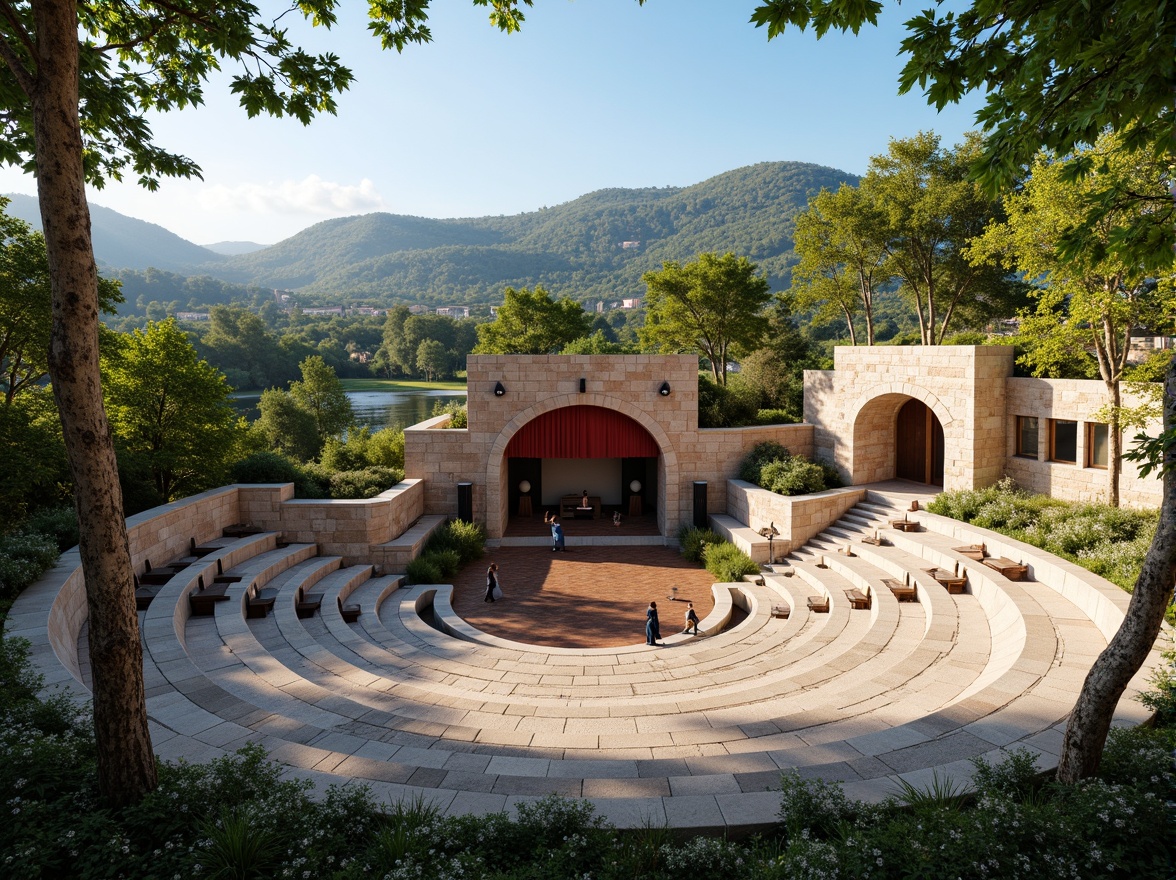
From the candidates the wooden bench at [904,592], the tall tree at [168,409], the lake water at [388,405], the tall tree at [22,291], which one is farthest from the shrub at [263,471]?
the lake water at [388,405]

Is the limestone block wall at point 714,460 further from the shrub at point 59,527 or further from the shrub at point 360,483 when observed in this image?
the shrub at point 59,527

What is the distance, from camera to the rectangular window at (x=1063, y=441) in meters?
15.2

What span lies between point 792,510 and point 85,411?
1464 cm

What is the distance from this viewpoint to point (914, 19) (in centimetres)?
475

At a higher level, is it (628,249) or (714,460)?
(628,249)

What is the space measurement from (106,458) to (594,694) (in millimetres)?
6456

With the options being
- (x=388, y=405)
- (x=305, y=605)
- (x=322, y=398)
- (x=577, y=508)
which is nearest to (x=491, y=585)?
(x=305, y=605)

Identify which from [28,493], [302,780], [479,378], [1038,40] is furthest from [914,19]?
[28,493]

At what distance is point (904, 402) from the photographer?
19.2 metres

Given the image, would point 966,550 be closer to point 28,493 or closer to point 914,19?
point 914,19

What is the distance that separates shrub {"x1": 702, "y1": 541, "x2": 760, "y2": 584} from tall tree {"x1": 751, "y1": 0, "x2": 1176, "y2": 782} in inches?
399

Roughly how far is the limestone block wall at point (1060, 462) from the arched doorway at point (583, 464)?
931 cm

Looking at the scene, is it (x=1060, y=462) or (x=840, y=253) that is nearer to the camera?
(x=1060, y=462)

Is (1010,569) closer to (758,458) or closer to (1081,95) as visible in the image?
(758,458)
